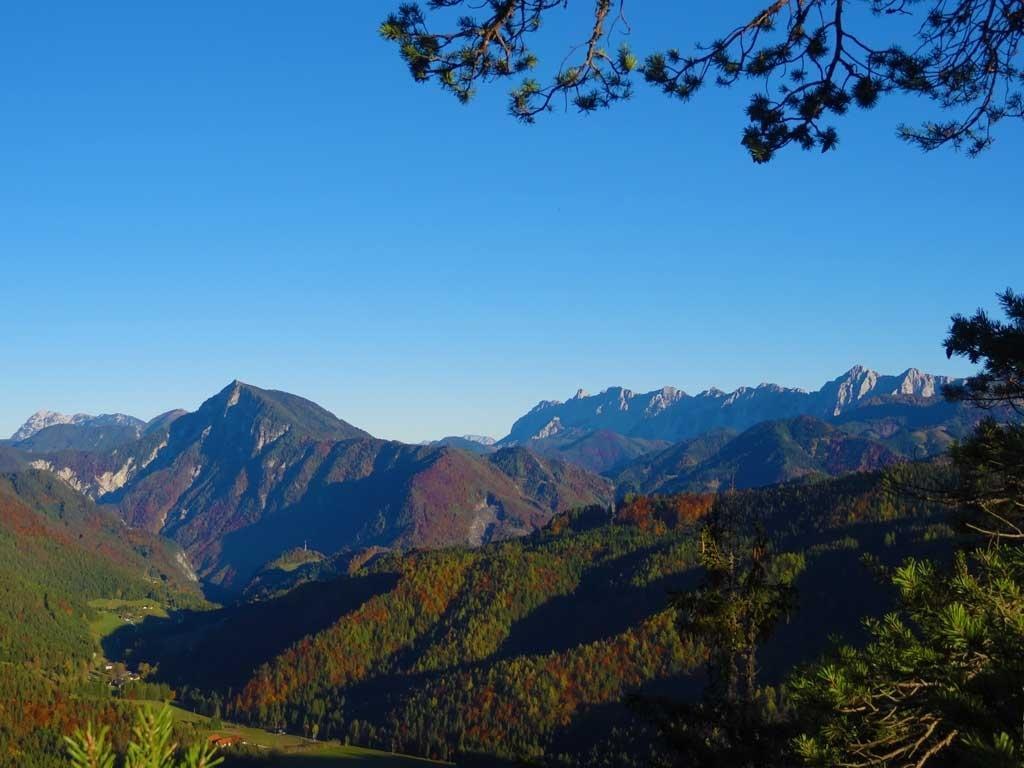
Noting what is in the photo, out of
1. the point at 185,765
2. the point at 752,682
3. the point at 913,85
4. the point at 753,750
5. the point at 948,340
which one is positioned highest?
the point at 913,85

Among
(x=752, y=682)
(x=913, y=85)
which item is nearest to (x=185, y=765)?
(x=913, y=85)

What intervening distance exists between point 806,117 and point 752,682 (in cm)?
1897

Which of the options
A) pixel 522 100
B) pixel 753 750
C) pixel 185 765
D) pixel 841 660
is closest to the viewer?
pixel 185 765

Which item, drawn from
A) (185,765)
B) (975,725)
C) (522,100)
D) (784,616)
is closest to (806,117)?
(522,100)

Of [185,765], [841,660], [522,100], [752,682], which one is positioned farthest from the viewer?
[752,682]

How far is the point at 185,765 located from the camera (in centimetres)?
466

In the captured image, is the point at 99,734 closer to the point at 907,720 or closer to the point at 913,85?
the point at 907,720

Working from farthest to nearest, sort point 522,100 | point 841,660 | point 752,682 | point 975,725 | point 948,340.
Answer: point 752,682
point 948,340
point 522,100
point 841,660
point 975,725

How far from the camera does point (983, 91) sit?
54.6 feet

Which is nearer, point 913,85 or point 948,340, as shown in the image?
point 913,85

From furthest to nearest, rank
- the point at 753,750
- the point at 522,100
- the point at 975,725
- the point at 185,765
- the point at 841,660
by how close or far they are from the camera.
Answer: the point at 753,750 → the point at 522,100 → the point at 841,660 → the point at 975,725 → the point at 185,765

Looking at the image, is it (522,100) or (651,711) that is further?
(651,711)

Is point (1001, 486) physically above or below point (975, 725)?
above

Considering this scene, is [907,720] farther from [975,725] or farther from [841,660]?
[841,660]
